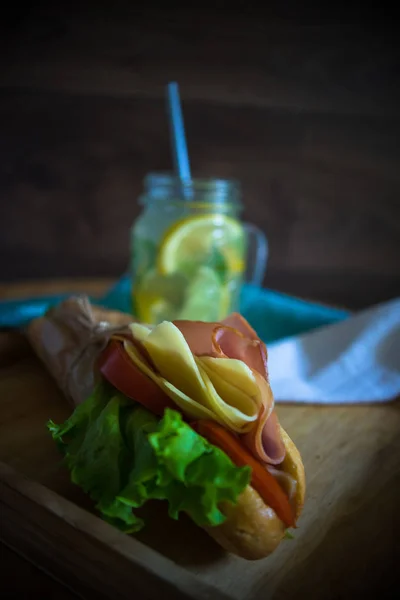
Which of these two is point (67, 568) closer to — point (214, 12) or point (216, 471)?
point (216, 471)

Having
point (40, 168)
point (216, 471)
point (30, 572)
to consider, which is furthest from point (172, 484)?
point (40, 168)

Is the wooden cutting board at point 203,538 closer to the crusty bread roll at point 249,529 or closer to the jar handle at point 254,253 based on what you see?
→ the crusty bread roll at point 249,529

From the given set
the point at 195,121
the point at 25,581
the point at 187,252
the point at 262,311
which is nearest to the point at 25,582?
the point at 25,581

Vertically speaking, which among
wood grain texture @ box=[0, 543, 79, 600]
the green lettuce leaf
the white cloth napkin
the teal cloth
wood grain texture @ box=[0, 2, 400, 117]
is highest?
wood grain texture @ box=[0, 2, 400, 117]

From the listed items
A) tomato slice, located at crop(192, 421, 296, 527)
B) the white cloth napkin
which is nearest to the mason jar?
the white cloth napkin

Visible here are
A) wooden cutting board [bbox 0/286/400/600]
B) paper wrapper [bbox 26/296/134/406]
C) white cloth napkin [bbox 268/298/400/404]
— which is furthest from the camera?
white cloth napkin [bbox 268/298/400/404]

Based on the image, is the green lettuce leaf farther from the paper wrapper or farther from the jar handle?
the jar handle
